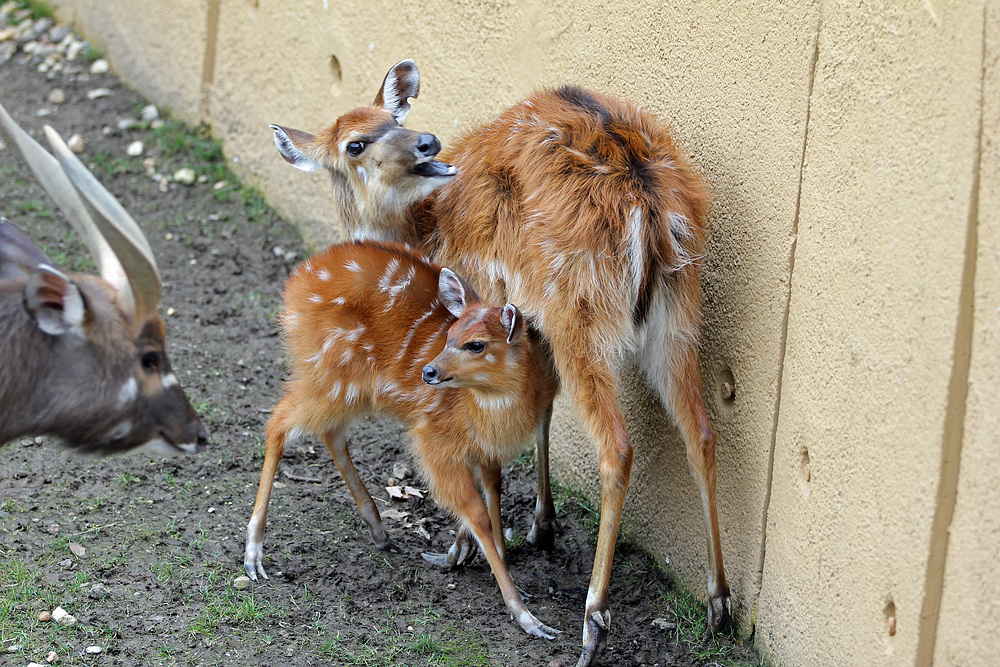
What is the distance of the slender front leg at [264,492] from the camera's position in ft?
12.9

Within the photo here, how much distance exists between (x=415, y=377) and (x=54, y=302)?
4.86 ft

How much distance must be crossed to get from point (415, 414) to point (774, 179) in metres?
1.49

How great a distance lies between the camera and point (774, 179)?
10.8 feet

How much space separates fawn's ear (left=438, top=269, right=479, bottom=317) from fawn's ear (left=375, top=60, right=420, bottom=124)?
0.99 m

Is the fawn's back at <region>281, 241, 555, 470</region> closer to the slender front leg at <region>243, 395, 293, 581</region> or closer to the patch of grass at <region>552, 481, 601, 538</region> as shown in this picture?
the slender front leg at <region>243, 395, 293, 581</region>

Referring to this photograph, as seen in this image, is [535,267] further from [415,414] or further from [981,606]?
[981,606]

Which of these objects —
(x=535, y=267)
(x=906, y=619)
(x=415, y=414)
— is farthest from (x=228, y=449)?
(x=906, y=619)

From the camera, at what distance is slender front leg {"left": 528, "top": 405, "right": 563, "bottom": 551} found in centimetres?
410

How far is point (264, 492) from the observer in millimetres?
4035

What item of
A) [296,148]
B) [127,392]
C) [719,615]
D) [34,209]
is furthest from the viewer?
[34,209]

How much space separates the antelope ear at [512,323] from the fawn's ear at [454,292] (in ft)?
0.61

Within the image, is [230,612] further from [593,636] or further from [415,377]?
[593,636]

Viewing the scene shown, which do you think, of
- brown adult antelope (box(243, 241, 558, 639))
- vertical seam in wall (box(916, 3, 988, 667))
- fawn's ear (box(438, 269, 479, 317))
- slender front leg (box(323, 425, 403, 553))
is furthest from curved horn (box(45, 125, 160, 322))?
vertical seam in wall (box(916, 3, 988, 667))

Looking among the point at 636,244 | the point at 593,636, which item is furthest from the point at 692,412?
the point at 593,636
